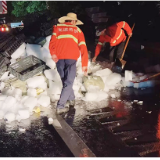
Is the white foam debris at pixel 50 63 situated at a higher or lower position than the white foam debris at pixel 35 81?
higher

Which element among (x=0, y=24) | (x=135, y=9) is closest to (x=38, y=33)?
(x=0, y=24)

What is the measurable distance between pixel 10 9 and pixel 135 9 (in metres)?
13.2

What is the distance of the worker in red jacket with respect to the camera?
6.97 m

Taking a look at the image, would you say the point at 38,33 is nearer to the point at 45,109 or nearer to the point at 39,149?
the point at 45,109

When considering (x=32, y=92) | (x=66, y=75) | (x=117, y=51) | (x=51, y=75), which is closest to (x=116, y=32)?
(x=117, y=51)

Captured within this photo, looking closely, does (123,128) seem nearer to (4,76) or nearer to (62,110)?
(62,110)

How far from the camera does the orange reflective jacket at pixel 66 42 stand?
190 inches

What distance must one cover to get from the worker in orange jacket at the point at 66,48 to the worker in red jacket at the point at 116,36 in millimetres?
2315

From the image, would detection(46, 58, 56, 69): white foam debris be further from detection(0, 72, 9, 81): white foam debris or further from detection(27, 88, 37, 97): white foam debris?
detection(0, 72, 9, 81): white foam debris

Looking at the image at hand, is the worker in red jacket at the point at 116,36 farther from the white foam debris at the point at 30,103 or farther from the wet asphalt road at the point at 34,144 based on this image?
the wet asphalt road at the point at 34,144

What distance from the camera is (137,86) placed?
6.59 metres

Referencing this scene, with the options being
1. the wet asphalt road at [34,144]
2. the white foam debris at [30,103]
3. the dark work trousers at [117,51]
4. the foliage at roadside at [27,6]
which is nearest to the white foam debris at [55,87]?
the white foam debris at [30,103]

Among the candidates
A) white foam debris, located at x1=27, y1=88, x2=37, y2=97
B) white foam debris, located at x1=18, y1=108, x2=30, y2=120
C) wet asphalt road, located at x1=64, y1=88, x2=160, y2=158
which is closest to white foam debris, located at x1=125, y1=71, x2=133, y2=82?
wet asphalt road, located at x1=64, y1=88, x2=160, y2=158

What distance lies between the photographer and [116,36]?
23.2 ft
